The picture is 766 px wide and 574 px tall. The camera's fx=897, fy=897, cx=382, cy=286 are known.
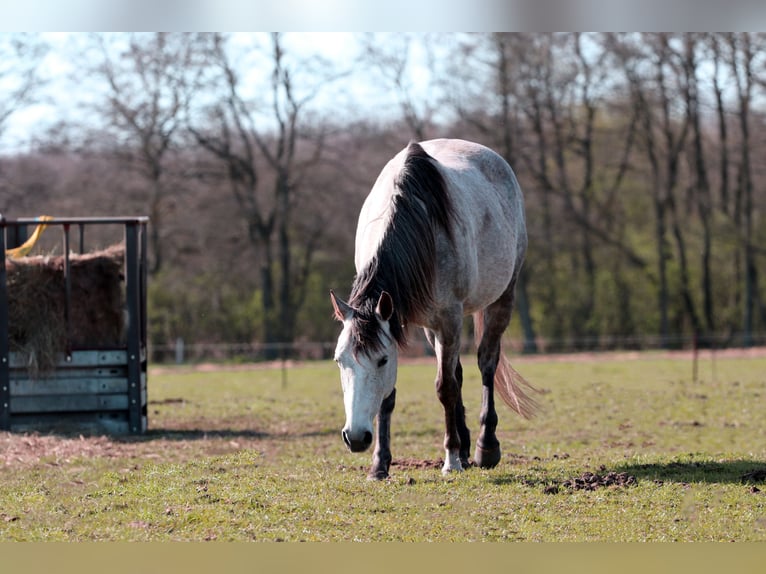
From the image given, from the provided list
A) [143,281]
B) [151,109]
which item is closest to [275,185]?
[151,109]

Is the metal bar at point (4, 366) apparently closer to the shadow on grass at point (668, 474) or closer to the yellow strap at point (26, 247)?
the yellow strap at point (26, 247)

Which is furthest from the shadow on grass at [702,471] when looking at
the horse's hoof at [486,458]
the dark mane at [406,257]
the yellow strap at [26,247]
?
the yellow strap at [26,247]

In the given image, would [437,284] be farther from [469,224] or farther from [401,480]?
[401,480]

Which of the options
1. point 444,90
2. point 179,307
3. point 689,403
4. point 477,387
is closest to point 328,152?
Result: point 444,90

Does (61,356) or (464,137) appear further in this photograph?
(464,137)

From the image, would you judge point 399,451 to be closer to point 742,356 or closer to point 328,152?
point 742,356

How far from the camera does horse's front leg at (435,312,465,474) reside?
6.09m

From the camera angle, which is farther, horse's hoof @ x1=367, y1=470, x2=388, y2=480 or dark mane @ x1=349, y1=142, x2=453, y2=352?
horse's hoof @ x1=367, y1=470, x2=388, y2=480

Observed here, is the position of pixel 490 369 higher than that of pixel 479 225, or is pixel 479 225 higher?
pixel 479 225

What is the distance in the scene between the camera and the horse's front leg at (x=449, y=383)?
20.0ft

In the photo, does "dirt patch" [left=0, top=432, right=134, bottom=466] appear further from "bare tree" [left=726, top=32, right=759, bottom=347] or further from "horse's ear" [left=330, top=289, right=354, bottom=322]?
"bare tree" [left=726, top=32, right=759, bottom=347]

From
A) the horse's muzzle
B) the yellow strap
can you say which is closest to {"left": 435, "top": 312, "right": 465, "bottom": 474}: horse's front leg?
the horse's muzzle

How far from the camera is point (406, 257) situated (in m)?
5.57

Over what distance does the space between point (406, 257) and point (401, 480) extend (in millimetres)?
1452
